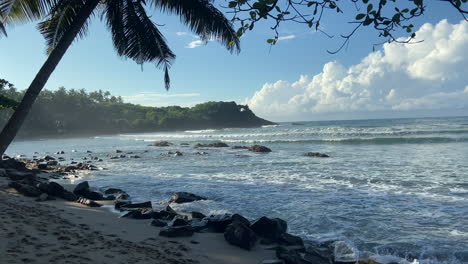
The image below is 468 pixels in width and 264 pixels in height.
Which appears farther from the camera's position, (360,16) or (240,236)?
(240,236)

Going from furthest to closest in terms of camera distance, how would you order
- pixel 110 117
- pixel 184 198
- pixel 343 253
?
pixel 110 117 < pixel 184 198 < pixel 343 253

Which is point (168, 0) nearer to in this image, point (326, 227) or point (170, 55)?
point (170, 55)

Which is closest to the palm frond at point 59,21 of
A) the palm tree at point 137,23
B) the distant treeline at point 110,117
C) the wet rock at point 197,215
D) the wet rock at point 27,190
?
the palm tree at point 137,23

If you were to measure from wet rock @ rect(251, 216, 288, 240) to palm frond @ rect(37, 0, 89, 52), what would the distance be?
5494 mm

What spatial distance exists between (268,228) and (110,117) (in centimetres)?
8431

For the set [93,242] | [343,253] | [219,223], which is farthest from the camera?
[219,223]

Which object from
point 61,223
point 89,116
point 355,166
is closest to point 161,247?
point 61,223

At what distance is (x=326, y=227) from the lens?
279 inches

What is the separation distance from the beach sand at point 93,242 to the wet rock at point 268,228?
34cm

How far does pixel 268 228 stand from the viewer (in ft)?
21.1

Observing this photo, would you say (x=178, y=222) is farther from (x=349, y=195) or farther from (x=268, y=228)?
(x=349, y=195)

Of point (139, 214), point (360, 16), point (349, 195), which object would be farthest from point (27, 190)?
point (360, 16)

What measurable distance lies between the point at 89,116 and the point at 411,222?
81808 mm

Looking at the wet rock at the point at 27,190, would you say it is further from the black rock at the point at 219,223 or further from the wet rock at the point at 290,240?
the wet rock at the point at 290,240
